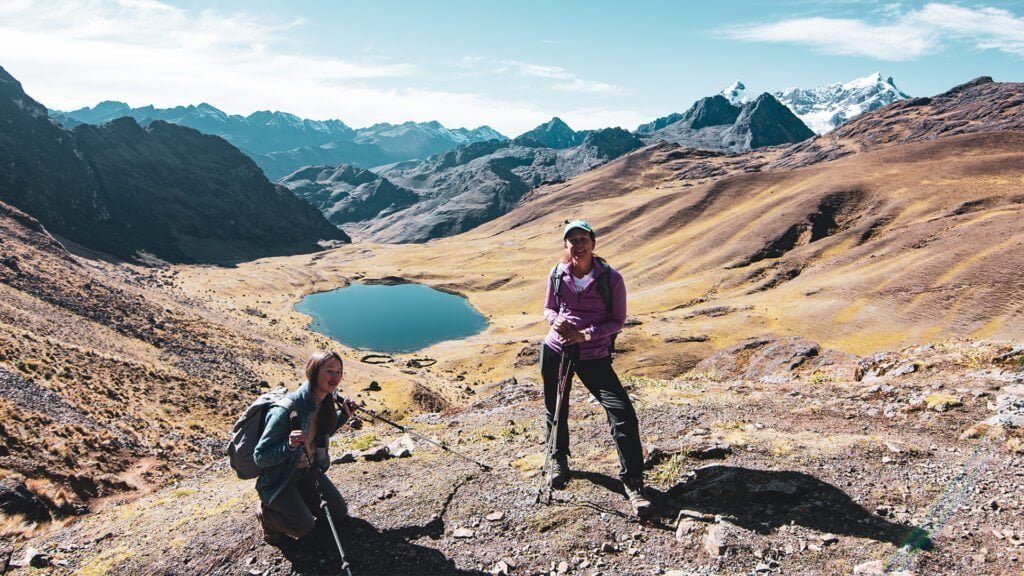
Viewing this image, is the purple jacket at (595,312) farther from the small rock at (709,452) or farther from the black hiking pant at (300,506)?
the black hiking pant at (300,506)

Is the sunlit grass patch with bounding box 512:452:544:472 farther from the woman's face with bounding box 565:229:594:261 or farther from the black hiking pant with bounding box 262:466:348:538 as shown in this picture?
the woman's face with bounding box 565:229:594:261

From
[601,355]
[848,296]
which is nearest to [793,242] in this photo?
[848,296]

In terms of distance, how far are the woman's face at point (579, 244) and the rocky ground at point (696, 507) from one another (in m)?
4.48

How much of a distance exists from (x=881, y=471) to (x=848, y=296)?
266ft

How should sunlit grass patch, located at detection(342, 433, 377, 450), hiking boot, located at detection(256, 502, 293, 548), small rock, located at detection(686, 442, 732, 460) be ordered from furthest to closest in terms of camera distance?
sunlit grass patch, located at detection(342, 433, 377, 450) → small rock, located at detection(686, 442, 732, 460) → hiking boot, located at detection(256, 502, 293, 548)

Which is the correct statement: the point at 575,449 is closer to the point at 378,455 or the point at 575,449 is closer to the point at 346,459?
the point at 378,455

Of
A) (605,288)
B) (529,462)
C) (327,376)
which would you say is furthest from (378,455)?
(605,288)

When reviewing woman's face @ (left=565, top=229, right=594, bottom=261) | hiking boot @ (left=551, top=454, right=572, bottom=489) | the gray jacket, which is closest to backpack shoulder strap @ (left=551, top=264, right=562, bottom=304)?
woman's face @ (left=565, top=229, right=594, bottom=261)

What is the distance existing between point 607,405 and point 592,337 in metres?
1.23

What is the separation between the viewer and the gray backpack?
8.63 meters

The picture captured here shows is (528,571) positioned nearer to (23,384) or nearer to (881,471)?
(881,471)

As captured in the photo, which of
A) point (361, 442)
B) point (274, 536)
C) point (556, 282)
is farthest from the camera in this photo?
point (361, 442)

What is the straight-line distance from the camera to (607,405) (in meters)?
9.36

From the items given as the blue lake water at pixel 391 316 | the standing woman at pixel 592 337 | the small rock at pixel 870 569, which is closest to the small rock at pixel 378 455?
the standing woman at pixel 592 337
